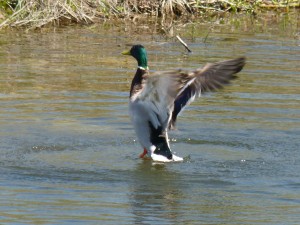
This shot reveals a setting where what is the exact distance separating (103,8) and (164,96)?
33.0 feet

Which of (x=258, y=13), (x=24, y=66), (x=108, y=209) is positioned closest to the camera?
(x=108, y=209)

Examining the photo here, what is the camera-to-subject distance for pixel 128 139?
390 inches

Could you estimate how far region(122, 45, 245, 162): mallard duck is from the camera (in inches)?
329

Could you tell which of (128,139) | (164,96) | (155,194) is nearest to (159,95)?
(164,96)

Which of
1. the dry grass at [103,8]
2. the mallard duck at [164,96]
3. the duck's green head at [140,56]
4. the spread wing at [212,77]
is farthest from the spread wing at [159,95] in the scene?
the dry grass at [103,8]

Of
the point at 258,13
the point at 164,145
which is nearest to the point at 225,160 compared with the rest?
the point at 164,145

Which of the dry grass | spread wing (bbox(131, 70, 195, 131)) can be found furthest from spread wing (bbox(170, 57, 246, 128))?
the dry grass

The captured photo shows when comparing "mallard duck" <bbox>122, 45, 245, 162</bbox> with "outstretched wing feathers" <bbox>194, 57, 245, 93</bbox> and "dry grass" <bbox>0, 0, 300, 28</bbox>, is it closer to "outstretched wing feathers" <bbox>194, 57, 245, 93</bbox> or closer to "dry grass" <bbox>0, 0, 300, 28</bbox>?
"outstretched wing feathers" <bbox>194, 57, 245, 93</bbox>

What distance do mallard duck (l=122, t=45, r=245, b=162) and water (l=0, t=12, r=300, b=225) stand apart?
22 cm

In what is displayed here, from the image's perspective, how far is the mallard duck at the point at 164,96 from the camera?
836 centimetres

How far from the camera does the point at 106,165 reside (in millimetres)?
8586

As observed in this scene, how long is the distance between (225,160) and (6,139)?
223 centimetres

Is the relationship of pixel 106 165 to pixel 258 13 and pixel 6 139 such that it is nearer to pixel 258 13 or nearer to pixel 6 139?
pixel 6 139

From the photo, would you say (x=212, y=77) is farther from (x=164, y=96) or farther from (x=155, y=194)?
(x=155, y=194)
